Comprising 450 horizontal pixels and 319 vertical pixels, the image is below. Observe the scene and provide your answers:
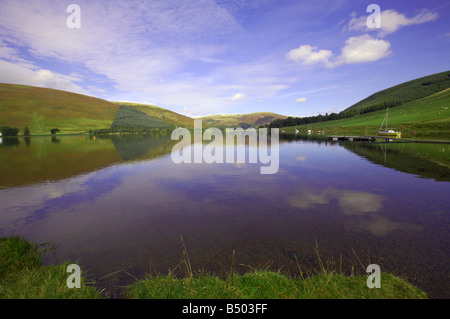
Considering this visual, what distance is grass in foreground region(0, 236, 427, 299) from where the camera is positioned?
19.0 ft

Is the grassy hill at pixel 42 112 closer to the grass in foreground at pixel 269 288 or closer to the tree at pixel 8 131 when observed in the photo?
the tree at pixel 8 131

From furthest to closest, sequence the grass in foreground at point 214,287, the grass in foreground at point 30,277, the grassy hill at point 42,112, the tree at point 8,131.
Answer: the grassy hill at point 42,112
the tree at point 8,131
the grass in foreground at point 214,287
the grass in foreground at point 30,277

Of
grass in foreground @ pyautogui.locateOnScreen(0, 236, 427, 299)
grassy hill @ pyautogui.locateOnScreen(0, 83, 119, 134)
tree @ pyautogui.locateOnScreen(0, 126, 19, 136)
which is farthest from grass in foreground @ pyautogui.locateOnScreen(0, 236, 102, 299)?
grassy hill @ pyautogui.locateOnScreen(0, 83, 119, 134)

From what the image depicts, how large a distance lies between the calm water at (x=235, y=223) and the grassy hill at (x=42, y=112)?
555ft

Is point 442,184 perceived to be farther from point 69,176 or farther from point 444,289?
point 69,176

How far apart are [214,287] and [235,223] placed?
5402 mm

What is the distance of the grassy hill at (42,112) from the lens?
146m

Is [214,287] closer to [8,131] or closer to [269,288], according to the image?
[269,288]

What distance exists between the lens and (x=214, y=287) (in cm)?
619

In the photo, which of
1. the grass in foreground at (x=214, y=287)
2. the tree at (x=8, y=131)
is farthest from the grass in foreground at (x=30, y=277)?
the tree at (x=8, y=131)

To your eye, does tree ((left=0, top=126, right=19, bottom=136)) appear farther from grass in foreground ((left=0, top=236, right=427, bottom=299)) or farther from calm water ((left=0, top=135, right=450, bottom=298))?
grass in foreground ((left=0, top=236, right=427, bottom=299))

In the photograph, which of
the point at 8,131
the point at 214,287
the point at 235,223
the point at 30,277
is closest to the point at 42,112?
the point at 8,131
